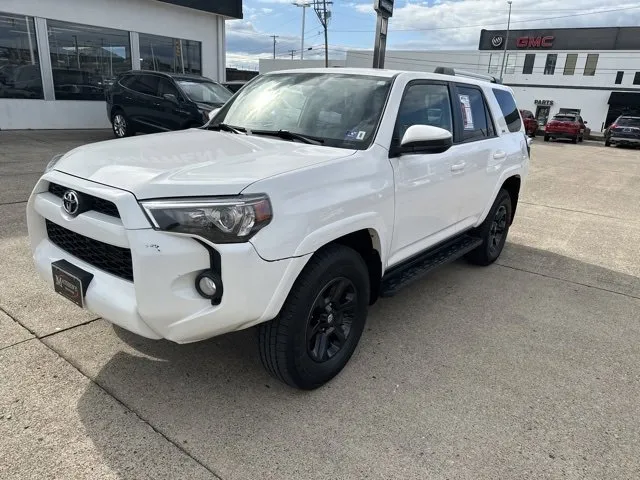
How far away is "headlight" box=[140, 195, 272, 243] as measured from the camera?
7.06 ft

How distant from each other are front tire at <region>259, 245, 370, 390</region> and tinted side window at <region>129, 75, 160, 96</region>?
31.2 ft

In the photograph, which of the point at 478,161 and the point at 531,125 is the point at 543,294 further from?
the point at 531,125

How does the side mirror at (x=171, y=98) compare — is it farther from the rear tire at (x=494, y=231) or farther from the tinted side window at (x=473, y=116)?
the rear tire at (x=494, y=231)

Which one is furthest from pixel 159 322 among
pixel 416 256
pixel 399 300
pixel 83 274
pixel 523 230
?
pixel 523 230

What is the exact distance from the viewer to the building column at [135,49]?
590 inches

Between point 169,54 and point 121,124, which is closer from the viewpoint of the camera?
point 121,124

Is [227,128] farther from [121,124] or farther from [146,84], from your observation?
[121,124]

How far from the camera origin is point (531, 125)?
27.0 metres

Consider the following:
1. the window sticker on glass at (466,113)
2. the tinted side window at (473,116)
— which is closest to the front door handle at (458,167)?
the tinted side window at (473,116)

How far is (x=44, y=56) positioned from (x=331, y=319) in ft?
45.3

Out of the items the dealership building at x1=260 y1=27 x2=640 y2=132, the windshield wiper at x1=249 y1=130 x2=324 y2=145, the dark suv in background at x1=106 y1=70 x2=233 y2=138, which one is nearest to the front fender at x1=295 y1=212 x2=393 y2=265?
the windshield wiper at x1=249 y1=130 x2=324 y2=145

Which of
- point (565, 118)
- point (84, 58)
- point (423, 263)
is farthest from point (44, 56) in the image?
point (565, 118)

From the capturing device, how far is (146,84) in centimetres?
1117

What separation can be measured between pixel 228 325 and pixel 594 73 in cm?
5433
